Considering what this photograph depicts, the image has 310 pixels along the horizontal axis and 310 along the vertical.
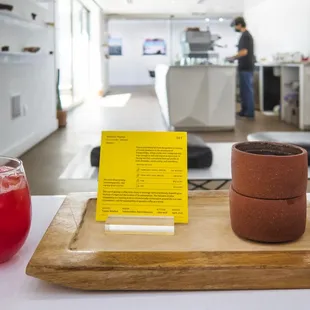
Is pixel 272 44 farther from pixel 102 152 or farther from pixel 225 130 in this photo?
pixel 102 152

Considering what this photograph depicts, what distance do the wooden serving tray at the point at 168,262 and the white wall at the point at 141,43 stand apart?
2010 centimetres

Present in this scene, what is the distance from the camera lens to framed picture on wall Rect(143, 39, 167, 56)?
68.2ft

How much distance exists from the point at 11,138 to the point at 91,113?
4.94 metres

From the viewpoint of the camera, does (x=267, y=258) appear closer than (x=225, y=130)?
Yes

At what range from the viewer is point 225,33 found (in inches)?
816

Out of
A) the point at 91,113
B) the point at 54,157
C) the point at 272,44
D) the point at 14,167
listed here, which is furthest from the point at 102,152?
the point at 272,44

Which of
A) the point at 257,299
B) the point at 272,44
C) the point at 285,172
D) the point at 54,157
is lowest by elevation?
the point at 54,157

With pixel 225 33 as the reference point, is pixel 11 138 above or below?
below

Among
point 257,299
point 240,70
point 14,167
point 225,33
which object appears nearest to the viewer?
point 257,299

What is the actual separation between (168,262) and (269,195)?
17cm

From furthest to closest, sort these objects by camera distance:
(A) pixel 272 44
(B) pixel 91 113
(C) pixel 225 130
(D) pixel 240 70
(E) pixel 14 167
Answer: (A) pixel 272 44, (B) pixel 91 113, (D) pixel 240 70, (C) pixel 225 130, (E) pixel 14 167

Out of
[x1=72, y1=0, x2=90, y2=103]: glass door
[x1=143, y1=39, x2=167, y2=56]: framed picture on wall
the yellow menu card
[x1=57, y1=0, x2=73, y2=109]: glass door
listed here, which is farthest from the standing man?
[x1=143, y1=39, x2=167, y2=56]: framed picture on wall

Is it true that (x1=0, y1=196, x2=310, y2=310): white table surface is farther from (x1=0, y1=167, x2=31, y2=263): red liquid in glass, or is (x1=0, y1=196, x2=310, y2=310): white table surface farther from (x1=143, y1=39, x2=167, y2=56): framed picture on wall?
(x1=143, y1=39, x2=167, y2=56): framed picture on wall

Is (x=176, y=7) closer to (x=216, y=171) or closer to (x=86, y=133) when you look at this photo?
(x=86, y=133)
